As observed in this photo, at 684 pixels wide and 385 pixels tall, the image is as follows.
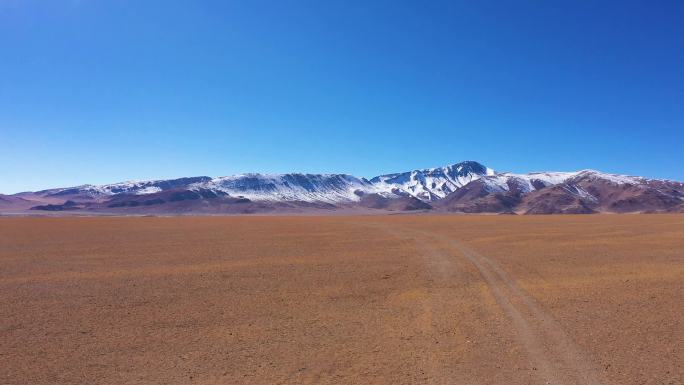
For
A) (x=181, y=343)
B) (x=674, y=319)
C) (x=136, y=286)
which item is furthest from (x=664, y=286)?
(x=136, y=286)

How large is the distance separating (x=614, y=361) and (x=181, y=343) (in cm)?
806

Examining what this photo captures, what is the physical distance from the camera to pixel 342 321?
1030cm

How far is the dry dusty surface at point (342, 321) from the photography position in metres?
7.49

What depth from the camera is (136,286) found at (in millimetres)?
13977

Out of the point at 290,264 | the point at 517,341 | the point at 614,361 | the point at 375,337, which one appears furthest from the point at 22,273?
the point at 614,361

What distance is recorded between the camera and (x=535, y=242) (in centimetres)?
2738

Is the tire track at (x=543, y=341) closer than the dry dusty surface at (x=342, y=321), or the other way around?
the tire track at (x=543, y=341)

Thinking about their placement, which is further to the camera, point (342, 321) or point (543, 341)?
point (342, 321)

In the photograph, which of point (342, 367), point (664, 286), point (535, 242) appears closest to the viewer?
point (342, 367)

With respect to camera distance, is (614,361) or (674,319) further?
(674,319)

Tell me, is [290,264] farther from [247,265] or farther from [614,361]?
[614,361]

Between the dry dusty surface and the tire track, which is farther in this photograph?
the dry dusty surface

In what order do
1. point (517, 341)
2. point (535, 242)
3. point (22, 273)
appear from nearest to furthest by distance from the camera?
1. point (517, 341)
2. point (22, 273)
3. point (535, 242)

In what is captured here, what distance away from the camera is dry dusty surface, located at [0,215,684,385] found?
7492mm
